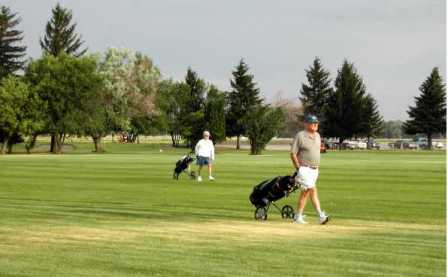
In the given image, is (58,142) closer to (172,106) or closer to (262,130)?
(172,106)

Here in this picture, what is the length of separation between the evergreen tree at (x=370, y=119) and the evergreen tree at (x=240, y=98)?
1718 centimetres

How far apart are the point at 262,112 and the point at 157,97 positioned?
1160 inches

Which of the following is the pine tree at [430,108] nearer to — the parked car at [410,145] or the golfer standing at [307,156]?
the parked car at [410,145]

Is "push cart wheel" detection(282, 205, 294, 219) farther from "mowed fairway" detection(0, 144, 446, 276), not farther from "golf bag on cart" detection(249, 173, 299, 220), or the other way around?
"mowed fairway" detection(0, 144, 446, 276)

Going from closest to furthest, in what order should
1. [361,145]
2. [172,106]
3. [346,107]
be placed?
1. [172,106]
2. [346,107]
3. [361,145]

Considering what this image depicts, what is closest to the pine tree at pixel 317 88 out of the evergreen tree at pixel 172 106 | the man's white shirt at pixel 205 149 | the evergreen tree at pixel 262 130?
the evergreen tree at pixel 172 106

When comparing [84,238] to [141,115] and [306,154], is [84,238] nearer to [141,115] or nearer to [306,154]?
[306,154]

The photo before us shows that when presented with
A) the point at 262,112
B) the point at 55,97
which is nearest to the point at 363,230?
the point at 262,112

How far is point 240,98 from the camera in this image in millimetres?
122938

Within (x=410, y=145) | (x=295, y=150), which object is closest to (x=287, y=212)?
(x=295, y=150)

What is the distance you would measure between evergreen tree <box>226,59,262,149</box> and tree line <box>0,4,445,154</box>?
0.48 feet

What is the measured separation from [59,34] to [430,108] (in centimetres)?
5482

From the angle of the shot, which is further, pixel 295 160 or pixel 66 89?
pixel 66 89

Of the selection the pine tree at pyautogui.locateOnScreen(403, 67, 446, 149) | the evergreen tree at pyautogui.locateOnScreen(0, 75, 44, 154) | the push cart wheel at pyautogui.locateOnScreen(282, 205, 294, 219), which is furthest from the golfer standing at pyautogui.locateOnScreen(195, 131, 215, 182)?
the pine tree at pyautogui.locateOnScreen(403, 67, 446, 149)
